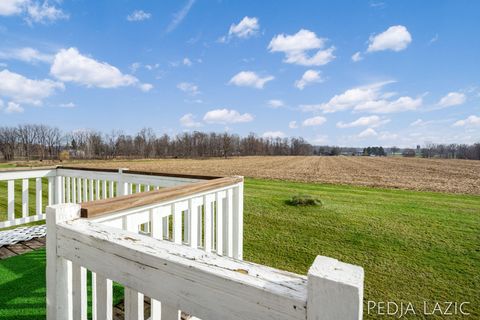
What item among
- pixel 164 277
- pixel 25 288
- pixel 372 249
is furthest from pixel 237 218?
pixel 372 249

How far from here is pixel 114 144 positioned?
5978 centimetres

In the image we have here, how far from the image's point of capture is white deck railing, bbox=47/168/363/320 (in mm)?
521

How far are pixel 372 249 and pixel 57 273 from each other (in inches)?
172

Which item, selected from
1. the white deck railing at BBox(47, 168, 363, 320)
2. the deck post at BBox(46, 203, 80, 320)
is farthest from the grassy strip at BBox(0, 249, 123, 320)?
the white deck railing at BBox(47, 168, 363, 320)

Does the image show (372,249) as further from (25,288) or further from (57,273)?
(25,288)

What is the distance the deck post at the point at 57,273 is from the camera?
1.04m

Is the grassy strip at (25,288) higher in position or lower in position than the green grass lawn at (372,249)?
higher

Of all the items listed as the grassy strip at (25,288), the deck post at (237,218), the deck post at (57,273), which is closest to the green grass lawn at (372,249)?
the grassy strip at (25,288)

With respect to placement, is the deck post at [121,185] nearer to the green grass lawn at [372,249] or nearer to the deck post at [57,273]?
the green grass lawn at [372,249]

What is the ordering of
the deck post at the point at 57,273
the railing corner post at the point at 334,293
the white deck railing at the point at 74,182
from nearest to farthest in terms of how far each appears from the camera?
the railing corner post at the point at 334,293, the deck post at the point at 57,273, the white deck railing at the point at 74,182

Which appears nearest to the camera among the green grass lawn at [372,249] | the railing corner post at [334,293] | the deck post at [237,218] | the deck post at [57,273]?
the railing corner post at [334,293]

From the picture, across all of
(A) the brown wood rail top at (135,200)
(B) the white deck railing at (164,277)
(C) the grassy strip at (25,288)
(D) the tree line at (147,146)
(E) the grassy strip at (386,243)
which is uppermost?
(D) the tree line at (147,146)

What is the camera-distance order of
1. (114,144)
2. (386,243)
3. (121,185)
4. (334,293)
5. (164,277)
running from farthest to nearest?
1. (114,144)
2. (386,243)
3. (121,185)
4. (164,277)
5. (334,293)

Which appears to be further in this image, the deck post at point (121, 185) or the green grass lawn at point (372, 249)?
the deck post at point (121, 185)
